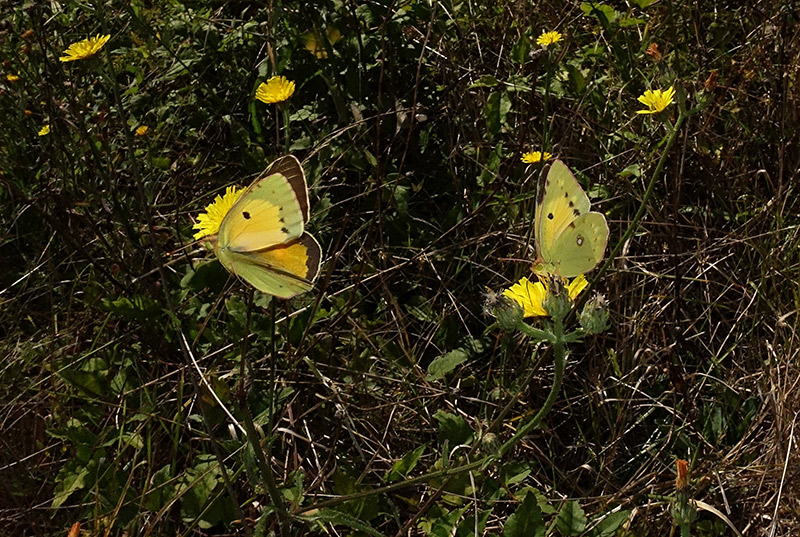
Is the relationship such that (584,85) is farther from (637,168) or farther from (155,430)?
(155,430)

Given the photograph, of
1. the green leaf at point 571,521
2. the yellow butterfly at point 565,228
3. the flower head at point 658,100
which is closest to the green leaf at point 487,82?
the flower head at point 658,100

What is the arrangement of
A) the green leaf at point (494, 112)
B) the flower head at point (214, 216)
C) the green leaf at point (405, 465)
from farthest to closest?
the green leaf at point (494, 112) → the flower head at point (214, 216) → the green leaf at point (405, 465)

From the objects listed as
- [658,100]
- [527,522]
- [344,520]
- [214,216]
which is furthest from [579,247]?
[214,216]

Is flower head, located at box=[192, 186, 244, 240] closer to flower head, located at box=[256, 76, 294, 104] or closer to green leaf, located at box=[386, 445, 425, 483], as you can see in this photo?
flower head, located at box=[256, 76, 294, 104]

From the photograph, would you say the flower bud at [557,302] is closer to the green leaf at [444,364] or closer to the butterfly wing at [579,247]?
the butterfly wing at [579,247]

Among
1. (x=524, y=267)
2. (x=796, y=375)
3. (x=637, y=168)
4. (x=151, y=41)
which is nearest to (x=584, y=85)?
(x=637, y=168)

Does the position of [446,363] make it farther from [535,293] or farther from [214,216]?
[214,216]
